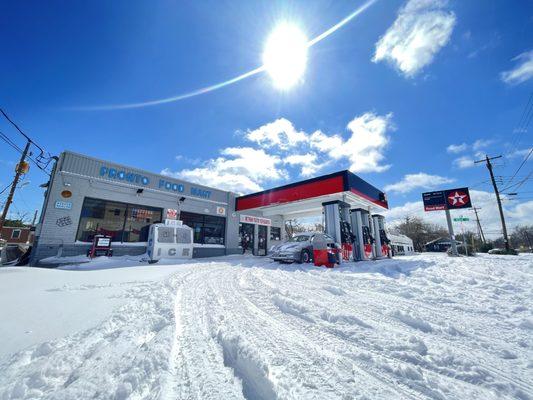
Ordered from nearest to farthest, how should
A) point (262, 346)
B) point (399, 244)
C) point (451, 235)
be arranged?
point (262, 346) < point (451, 235) < point (399, 244)

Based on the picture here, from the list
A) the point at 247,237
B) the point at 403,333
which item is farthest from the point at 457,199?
the point at 403,333

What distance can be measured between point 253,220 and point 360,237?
1013 centimetres

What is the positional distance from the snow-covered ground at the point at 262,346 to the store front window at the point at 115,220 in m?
9.81

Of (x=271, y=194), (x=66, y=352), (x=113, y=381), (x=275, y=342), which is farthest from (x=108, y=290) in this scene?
(x=271, y=194)

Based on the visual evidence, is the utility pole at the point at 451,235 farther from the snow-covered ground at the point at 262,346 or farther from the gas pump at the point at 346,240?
the snow-covered ground at the point at 262,346

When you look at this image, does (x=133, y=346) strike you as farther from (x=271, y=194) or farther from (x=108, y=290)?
(x=271, y=194)

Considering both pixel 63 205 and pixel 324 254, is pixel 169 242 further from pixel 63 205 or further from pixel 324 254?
pixel 324 254

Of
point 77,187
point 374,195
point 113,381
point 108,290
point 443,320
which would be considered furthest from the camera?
point 374,195

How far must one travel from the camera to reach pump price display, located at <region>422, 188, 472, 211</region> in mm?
19097

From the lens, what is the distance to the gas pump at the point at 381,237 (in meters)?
16.2

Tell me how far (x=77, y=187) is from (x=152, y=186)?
397cm

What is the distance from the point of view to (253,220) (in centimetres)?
2102

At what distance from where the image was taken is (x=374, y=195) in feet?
53.8

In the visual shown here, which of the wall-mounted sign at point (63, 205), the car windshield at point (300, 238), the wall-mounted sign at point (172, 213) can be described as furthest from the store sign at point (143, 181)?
the car windshield at point (300, 238)
